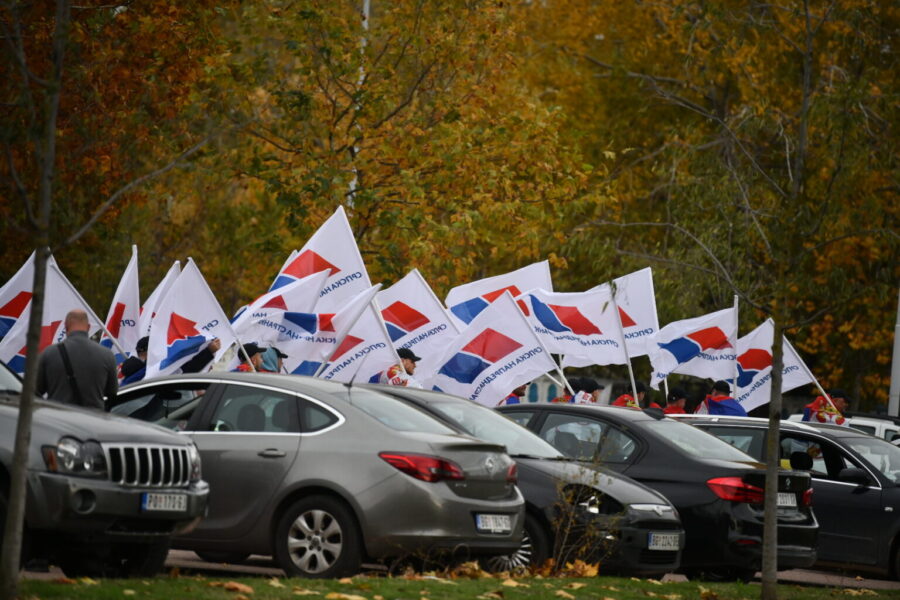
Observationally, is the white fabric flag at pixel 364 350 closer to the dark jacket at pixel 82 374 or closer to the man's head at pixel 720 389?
the man's head at pixel 720 389

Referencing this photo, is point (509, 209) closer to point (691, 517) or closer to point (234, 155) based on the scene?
point (234, 155)

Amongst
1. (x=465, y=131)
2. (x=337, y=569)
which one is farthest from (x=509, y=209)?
(x=337, y=569)

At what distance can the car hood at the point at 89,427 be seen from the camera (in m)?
9.62

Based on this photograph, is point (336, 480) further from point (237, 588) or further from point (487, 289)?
point (487, 289)

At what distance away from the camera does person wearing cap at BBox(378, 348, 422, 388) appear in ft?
59.9

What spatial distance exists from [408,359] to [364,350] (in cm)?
72

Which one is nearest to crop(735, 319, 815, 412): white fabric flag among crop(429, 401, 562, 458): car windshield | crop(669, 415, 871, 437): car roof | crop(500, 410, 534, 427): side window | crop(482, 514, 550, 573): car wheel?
crop(669, 415, 871, 437): car roof

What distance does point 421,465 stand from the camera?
11.0 m

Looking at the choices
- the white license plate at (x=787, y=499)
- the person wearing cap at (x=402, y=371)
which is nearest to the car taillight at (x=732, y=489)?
the white license plate at (x=787, y=499)

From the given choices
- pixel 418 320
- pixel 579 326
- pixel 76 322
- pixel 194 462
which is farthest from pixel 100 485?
pixel 579 326

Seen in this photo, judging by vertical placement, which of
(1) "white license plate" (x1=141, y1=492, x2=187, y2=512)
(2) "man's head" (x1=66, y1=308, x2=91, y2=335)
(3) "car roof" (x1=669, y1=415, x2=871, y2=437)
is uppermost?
(2) "man's head" (x1=66, y1=308, x2=91, y2=335)

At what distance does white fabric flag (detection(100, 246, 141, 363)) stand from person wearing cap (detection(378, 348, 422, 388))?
3.07 metres

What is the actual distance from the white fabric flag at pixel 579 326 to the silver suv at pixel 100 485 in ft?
37.2

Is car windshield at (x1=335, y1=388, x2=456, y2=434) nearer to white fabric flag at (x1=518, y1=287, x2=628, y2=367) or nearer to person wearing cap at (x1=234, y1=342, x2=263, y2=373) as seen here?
person wearing cap at (x1=234, y1=342, x2=263, y2=373)
